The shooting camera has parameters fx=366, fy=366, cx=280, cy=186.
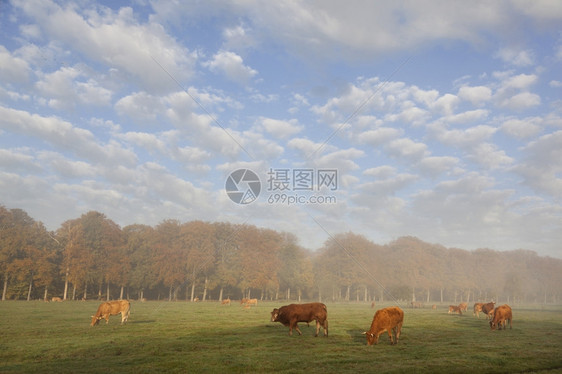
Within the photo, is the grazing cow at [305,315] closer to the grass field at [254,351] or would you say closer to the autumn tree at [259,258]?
the grass field at [254,351]

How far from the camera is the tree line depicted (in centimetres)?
6912

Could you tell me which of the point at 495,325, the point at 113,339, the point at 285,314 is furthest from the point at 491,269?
the point at 113,339

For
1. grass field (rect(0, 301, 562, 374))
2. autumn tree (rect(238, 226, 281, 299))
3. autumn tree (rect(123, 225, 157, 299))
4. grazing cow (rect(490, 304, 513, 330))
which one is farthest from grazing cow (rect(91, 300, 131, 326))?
autumn tree (rect(238, 226, 281, 299))

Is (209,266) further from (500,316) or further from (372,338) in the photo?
(372,338)

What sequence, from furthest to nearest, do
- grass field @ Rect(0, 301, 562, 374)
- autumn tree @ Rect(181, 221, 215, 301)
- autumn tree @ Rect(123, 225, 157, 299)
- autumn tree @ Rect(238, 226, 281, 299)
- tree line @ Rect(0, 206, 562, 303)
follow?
autumn tree @ Rect(238, 226, 281, 299), autumn tree @ Rect(181, 221, 215, 301), autumn tree @ Rect(123, 225, 157, 299), tree line @ Rect(0, 206, 562, 303), grass field @ Rect(0, 301, 562, 374)

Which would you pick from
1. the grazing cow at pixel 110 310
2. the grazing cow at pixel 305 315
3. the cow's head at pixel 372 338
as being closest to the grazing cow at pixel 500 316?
the cow's head at pixel 372 338

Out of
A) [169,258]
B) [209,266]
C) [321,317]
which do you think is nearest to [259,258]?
[209,266]

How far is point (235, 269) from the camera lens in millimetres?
85375

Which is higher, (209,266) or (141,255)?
(141,255)

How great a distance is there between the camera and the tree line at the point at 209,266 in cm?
6912

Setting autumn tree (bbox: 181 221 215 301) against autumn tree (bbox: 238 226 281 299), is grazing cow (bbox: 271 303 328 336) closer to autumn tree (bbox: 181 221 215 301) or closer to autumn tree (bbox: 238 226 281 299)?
autumn tree (bbox: 238 226 281 299)

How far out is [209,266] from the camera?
85000 millimetres

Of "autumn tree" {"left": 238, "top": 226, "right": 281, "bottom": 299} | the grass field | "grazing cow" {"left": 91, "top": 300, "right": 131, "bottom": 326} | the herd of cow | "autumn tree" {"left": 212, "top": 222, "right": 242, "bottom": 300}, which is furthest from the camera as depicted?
"autumn tree" {"left": 238, "top": 226, "right": 281, "bottom": 299}

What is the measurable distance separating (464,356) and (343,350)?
5.68 meters
